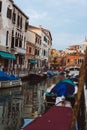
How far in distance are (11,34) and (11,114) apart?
22857 mm

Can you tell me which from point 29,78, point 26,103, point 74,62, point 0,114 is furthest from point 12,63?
point 74,62

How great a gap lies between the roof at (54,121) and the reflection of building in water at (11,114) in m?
4.87

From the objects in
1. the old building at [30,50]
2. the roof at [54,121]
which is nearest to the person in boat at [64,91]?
the roof at [54,121]

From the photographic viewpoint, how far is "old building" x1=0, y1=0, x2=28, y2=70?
34.5m

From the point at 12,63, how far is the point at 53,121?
1228 inches

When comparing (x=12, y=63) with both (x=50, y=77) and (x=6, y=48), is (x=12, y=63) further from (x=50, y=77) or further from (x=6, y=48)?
(x=50, y=77)

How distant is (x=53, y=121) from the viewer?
8.01 meters

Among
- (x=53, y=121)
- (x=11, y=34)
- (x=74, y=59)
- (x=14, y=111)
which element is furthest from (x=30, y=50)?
(x=53, y=121)

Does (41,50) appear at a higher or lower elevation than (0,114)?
higher

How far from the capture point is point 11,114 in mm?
A: 16188

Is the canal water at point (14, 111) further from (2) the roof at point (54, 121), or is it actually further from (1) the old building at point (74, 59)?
(1) the old building at point (74, 59)

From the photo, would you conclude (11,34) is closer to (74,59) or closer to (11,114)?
(11,114)

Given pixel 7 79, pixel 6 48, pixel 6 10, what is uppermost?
pixel 6 10

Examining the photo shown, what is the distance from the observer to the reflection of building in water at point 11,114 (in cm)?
1365
